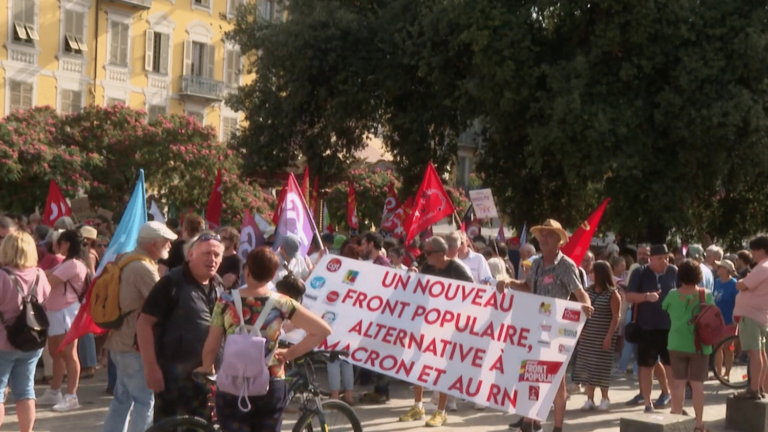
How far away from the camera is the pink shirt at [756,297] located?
418 inches

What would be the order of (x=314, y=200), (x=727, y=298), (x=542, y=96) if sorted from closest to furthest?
(x=727, y=298) → (x=314, y=200) → (x=542, y=96)

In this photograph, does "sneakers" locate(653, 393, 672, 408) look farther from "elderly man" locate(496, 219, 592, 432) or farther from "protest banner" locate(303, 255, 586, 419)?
"protest banner" locate(303, 255, 586, 419)

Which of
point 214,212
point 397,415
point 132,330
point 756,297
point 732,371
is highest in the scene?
point 214,212

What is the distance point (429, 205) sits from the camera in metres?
14.5

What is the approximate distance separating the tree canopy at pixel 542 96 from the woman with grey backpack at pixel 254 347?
16151 mm

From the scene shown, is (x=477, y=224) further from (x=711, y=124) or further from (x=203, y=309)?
(x=203, y=309)

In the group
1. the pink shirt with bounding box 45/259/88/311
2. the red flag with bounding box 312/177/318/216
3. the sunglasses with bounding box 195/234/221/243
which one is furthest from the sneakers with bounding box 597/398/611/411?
the red flag with bounding box 312/177/318/216

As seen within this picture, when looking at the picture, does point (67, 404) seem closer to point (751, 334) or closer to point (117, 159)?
point (751, 334)

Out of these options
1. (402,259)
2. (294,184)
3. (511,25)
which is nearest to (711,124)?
(511,25)

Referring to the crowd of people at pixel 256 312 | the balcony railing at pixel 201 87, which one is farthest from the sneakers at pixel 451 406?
the balcony railing at pixel 201 87

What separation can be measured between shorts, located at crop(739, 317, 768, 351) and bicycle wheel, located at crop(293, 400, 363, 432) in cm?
524

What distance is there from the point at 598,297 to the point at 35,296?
583cm

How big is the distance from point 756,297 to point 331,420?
5.63 meters

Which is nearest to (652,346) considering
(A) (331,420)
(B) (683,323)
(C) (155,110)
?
(B) (683,323)
